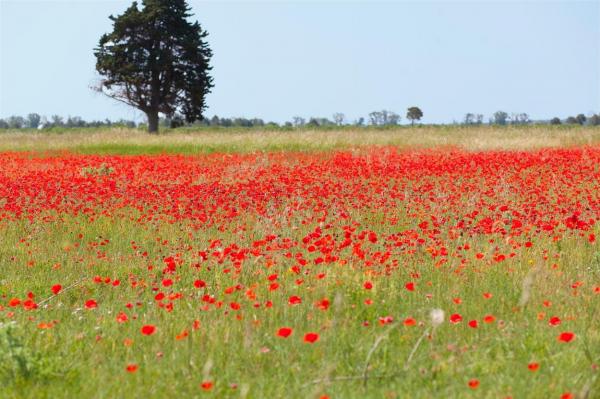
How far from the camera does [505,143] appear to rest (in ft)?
72.3

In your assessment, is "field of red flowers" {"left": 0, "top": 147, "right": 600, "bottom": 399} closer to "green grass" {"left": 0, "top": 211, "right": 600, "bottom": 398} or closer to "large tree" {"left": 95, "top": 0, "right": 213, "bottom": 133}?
"green grass" {"left": 0, "top": 211, "right": 600, "bottom": 398}

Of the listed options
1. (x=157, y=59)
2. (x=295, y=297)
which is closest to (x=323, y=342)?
(x=295, y=297)

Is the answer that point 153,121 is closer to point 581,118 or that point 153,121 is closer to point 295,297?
point 295,297

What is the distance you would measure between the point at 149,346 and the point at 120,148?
21.1m

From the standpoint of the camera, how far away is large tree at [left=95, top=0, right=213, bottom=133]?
3912 centimetres

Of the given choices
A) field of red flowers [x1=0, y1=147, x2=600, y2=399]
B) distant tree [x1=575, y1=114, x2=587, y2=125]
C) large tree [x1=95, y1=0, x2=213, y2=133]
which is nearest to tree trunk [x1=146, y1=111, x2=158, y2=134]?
large tree [x1=95, y1=0, x2=213, y2=133]

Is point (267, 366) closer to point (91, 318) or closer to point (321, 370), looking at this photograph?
point (321, 370)

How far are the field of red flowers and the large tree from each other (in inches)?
1148

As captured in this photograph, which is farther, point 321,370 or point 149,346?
point 149,346

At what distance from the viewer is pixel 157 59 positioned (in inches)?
1554

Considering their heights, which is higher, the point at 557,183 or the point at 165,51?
the point at 165,51

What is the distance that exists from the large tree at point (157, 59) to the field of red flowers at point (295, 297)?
95.7 ft

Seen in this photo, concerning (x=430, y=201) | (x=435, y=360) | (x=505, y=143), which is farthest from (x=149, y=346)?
(x=505, y=143)

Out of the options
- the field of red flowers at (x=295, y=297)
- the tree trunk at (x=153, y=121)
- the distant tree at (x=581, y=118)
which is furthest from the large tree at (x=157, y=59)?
the distant tree at (x=581, y=118)
